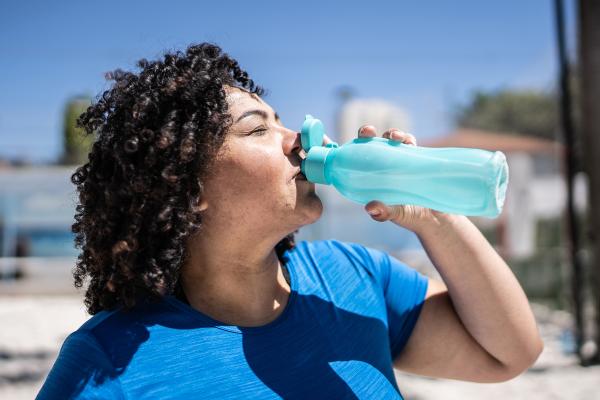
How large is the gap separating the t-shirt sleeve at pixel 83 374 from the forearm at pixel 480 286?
0.95m

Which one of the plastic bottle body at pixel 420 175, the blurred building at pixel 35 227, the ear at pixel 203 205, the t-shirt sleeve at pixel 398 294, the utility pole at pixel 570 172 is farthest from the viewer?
the blurred building at pixel 35 227

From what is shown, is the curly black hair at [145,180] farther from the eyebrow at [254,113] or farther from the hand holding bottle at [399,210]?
the hand holding bottle at [399,210]

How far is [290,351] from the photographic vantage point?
1.62 metres

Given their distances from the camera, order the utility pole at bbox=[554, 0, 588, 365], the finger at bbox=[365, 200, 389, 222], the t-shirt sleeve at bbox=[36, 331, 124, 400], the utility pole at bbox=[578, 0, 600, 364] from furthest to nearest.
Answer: the utility pole at bbox=[554, 0, 588, 365], the utility pole at bbox=[578, 0, 600, 364], the finger at bbox=[365, 200, 389, 222], the t-shirt sleeve at bbox=[36, 331, 124, 400]

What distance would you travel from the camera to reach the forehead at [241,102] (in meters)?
1.79

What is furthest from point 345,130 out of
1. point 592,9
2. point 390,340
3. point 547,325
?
point 390,340

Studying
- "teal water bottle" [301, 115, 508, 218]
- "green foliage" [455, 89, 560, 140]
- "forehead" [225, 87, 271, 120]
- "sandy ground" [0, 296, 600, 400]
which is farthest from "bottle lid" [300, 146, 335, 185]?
"green foliage" [455, 89, 560, 140]

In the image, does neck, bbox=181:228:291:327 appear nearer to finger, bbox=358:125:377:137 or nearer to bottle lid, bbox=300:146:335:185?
bottle lid, bbox=300:146:335:185

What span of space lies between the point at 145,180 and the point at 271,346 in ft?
1.87

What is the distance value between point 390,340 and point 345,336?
0.91ft

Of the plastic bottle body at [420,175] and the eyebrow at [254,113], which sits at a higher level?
the eyebrow at [254,113]

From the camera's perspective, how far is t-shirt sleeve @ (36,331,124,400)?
1366 mm

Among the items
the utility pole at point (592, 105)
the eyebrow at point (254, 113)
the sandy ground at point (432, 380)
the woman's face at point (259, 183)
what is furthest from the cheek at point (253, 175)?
the utility pole at point (592, 105)

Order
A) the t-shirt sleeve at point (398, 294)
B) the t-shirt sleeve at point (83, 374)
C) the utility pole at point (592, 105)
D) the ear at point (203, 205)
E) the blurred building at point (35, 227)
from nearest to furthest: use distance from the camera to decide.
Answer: the t-shirt sleeve at point (83, 374), the ear at point (203, 205), the t-shirt sleeve at point (398, 294), the utility pole at point (592, 105), the blurred building at point (35, 227)
